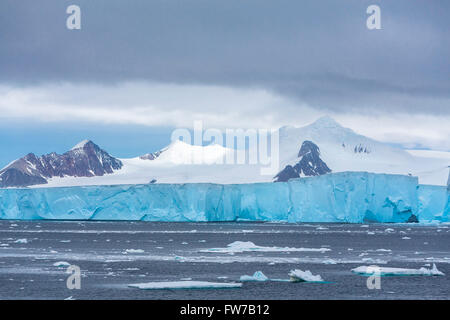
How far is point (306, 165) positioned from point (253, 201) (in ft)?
420

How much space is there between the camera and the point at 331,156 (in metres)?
→ 168

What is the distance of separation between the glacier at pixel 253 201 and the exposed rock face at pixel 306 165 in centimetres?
10904

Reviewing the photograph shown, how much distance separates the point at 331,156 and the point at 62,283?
485 feet

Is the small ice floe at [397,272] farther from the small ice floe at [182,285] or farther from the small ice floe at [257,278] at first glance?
the small ice floe at [182,285]

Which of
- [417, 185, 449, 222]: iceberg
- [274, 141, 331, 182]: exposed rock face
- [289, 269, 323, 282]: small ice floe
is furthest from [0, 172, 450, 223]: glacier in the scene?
[274, 141, 331, 182]: exposed rock face

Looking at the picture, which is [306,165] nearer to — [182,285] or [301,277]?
[301,277]

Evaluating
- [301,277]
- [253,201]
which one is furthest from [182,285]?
[253,201]

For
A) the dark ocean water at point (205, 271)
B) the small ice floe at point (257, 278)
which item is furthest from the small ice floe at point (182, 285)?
the small ice floe at point (257, 278)

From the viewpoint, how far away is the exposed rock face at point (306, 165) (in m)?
184

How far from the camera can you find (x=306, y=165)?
641 feet

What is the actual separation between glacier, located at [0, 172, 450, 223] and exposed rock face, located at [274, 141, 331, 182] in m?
109

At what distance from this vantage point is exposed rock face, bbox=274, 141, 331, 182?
184 m

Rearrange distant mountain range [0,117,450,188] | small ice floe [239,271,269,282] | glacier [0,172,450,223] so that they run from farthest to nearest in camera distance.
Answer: distant mountain range [0,117,450,188], glacier [0,172,450,223], small ice floe [239,271,269,282]

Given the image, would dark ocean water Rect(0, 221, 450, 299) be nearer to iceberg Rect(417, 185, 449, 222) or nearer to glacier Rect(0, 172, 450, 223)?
glacier Rect(0, 172, 450, 223)
